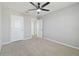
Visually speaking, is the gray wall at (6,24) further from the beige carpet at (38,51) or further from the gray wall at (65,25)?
the gray wall at (65,25)

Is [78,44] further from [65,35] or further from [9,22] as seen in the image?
[9,22]

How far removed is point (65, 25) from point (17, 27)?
3461 millimetres

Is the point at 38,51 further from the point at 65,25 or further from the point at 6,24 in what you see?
the point at 6,24

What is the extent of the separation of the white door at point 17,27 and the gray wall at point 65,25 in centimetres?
227

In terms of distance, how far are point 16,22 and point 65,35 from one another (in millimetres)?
3595

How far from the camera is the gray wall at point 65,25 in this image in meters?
4.03

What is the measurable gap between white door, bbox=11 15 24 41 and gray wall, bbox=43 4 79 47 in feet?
7.46

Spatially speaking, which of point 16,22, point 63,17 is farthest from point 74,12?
point 16,22

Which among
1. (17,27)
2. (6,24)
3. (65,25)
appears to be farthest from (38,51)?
(17,27)

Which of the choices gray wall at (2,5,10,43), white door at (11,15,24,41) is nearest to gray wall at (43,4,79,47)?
white door at (11,15,24,41)

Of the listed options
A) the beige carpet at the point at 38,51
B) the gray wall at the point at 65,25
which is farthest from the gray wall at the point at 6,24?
the gray wall at the point at 65,25

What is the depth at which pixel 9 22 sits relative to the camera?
5047 mm

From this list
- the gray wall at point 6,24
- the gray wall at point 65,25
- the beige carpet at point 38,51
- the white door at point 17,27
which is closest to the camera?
the beige carpet at point 38,51

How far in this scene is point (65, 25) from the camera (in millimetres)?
4676
